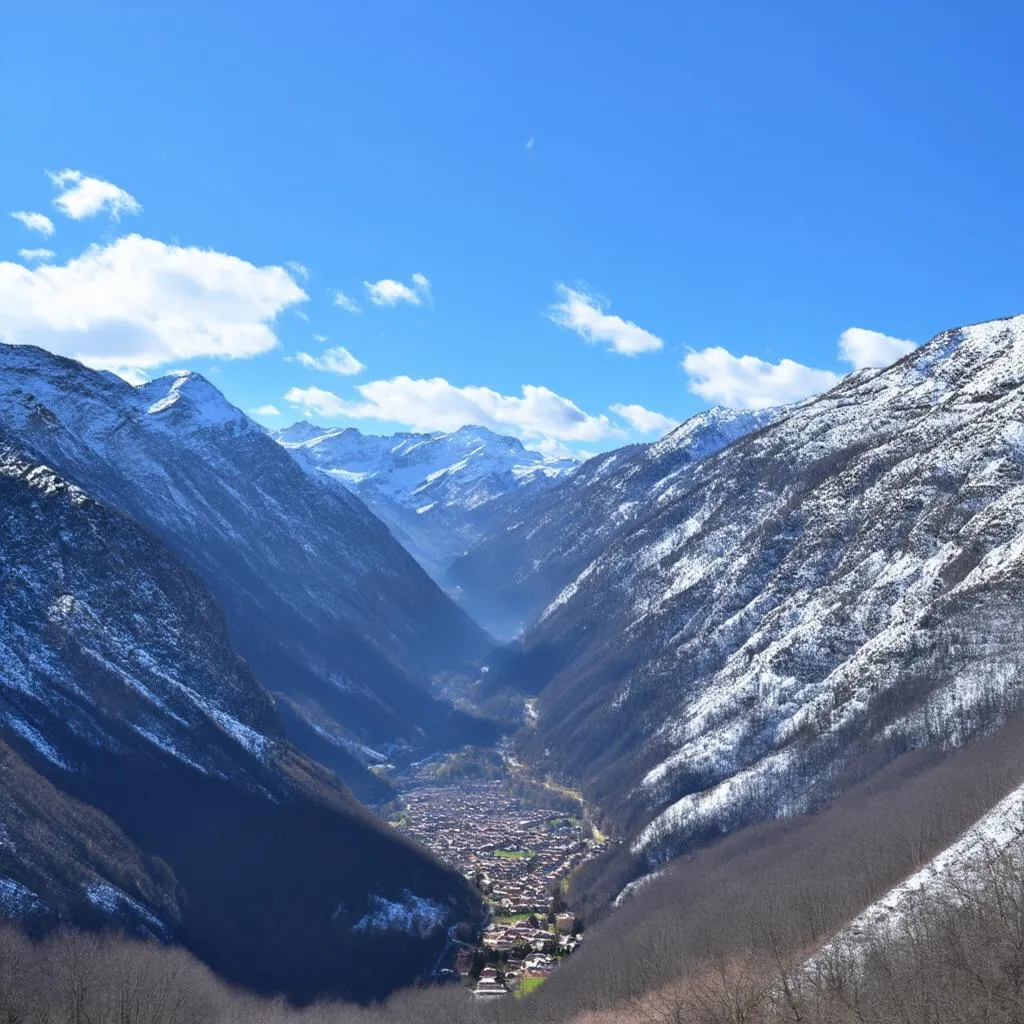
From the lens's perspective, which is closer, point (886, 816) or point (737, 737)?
point (886, 816)

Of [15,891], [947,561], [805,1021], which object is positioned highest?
[947,561]

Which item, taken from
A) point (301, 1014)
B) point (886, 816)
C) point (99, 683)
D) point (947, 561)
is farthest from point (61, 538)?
point (947, 561)

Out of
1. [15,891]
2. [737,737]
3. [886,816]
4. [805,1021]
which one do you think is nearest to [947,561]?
[737,737]

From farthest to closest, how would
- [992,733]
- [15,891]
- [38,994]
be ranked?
[992,733], [15,891], [38,994]

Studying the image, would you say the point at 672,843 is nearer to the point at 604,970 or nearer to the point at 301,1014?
the point at 604,970

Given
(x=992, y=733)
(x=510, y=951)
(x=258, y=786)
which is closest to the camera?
(x=992, y=733)

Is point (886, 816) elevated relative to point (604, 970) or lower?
elevated

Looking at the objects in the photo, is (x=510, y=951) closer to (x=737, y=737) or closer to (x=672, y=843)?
(x=672, y=843)
